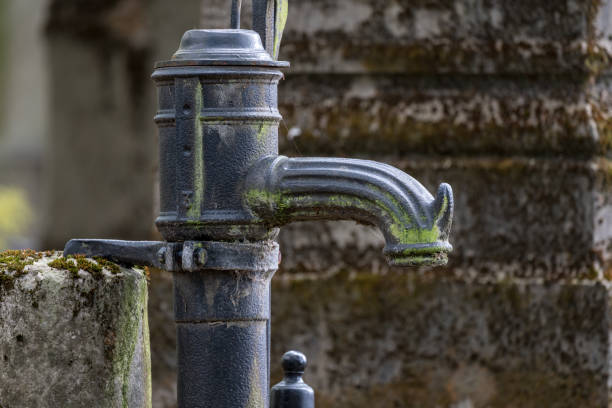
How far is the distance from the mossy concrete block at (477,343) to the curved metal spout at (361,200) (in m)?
1.00

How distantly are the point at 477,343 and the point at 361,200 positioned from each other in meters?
1.11

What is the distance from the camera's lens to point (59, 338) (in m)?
1.88

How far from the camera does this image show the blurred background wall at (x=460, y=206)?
114 inches

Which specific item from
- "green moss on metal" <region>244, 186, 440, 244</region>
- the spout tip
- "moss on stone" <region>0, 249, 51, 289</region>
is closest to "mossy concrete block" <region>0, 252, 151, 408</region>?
"moss on stone" <region>0, 249, 51, 289</region>

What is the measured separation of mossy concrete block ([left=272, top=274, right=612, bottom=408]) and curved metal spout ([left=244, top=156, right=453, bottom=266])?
100 centimetres

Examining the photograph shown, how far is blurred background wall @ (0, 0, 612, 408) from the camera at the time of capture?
2906mm

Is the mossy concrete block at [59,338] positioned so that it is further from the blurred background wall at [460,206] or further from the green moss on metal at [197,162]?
the blurred background wall at [460,206]

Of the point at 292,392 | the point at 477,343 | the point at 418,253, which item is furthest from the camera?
the point at 477,343

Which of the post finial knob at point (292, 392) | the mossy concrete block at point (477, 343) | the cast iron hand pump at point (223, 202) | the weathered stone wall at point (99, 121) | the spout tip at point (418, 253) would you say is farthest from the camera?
the weathered stone wall at point (99, 121)

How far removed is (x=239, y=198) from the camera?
76.8 inches

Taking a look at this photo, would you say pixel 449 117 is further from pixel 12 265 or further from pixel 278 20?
pixel 12 265

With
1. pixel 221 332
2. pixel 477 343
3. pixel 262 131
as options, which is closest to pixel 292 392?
→ pixel 221 332

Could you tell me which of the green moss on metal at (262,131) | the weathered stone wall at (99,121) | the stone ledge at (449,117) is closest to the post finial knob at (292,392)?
the green moss on metal at (262,131)

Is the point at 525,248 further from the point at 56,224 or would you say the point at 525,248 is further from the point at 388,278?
the point at 56,224
